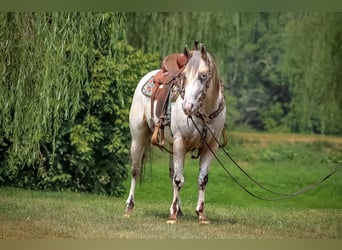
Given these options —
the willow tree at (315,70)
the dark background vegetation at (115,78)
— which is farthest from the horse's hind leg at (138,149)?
the willow tree at (315,70)

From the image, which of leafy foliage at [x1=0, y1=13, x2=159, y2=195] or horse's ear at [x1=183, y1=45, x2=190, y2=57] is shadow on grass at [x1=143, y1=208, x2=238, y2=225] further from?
horse's ear at [x1=183, y1=45, x2=190, y2=57]

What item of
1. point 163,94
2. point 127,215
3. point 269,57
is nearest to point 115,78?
point 163,94

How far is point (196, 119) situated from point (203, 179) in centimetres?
44

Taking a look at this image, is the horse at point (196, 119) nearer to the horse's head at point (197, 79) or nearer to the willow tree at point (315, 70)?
the horse's head at point (197, 79)

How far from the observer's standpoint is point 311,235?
6961 mm

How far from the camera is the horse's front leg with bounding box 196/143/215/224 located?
6668mm

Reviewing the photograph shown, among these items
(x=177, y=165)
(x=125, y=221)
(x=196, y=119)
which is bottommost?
(x=125, y=221)

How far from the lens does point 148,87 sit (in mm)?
7152

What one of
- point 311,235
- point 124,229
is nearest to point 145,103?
point 124,229

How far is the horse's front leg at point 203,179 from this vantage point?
6668 mm

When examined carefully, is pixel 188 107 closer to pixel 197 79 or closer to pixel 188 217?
pixel 197 79

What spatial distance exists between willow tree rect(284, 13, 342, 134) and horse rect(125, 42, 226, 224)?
157cm

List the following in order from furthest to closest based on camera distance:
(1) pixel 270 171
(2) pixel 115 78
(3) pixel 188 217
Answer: (1) pixel 270 171 → (2) pixel 115 78 → (3) pixel 188 217

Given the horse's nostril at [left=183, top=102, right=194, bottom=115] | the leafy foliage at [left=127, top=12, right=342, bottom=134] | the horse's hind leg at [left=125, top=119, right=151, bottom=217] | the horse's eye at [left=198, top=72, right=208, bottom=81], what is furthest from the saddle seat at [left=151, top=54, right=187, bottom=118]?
the leafy foliage at [left=127, top=12, right=342, bottom=134]
